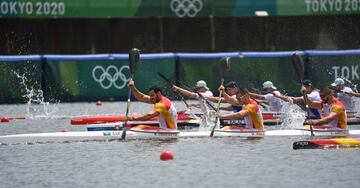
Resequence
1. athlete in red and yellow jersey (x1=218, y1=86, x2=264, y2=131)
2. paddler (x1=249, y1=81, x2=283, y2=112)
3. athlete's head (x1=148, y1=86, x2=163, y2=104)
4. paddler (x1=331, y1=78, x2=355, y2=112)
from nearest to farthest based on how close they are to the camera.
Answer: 1. athlete's head (x1=148, y1=86, x2=163, y2=104)
2. athlete in red and yellow jersey (x1=218, y1=86, x2=264, y2=131)
3. paddler (x1=249, y1=81, x2=283, y2=112)
4. paddler (x1=331, y1=78, x2=355, y2=112)

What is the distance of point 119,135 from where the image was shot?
27047mm

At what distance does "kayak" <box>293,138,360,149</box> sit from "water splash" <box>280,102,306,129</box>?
17.6 ft

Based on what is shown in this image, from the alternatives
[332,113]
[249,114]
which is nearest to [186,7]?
[249,114]

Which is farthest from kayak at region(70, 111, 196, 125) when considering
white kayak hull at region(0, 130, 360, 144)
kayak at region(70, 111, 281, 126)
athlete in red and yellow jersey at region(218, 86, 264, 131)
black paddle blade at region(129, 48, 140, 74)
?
athlete in red and yellow jersey at region(218, 86, 264, 131)

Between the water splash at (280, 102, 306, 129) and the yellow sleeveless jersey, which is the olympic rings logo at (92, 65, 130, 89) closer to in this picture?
the water splash at (280, 102, 306, 129)

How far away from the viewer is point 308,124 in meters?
28.1

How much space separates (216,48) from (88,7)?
5.11 meters

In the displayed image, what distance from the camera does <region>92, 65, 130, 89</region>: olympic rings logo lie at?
39.8 metres

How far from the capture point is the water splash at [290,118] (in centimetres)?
3109

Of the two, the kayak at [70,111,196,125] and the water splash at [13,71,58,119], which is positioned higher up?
the water splash at [13,71,58,119]

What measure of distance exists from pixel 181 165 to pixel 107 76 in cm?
1776

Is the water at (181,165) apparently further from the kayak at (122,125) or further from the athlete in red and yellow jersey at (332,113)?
the kayak at (122,125)

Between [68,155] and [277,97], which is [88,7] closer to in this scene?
[277,97]

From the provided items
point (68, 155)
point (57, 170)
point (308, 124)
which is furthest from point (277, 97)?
point (57, 170)
